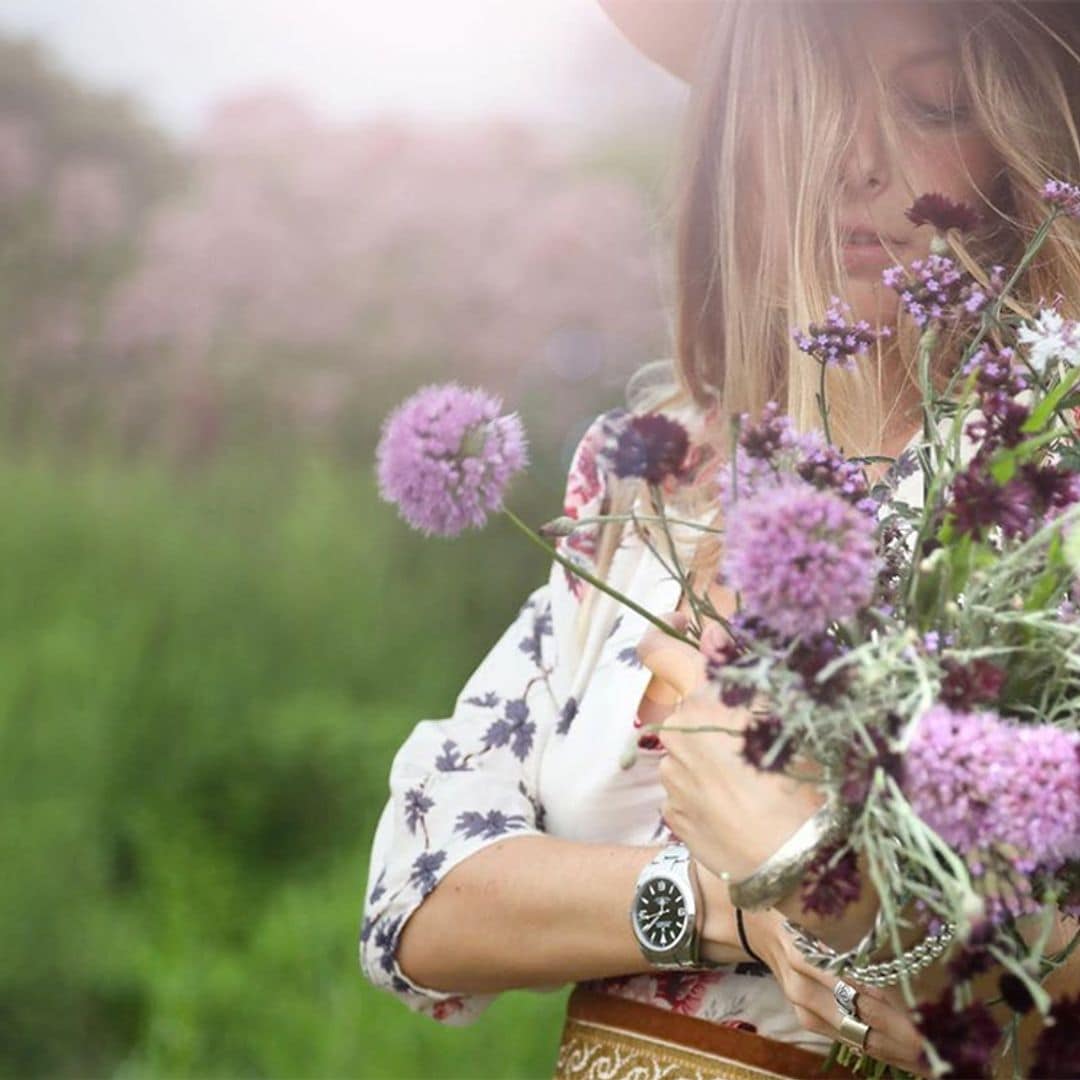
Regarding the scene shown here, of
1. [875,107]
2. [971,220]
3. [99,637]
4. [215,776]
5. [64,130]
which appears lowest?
[215,776]

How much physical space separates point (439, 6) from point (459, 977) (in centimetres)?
239

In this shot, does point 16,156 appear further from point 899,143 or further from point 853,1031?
point 853,1031

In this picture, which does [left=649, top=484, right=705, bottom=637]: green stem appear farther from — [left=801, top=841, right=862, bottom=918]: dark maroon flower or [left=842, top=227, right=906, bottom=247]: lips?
[left=842, top=227, right=906, bottom=247]: lips

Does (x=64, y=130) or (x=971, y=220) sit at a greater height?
(x=64, y=130)

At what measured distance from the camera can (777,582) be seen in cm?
55

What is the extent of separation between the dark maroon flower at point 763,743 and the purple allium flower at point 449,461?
0.55 feet

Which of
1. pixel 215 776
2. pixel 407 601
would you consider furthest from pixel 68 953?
pixel 407 601

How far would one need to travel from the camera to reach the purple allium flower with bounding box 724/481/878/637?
546mm

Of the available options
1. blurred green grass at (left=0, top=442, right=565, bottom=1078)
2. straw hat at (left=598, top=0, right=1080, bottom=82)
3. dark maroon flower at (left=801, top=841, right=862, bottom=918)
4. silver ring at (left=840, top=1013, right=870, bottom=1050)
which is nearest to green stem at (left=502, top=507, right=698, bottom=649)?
dark maroon flower at (left=801, top=841, right=862, bottom=918)

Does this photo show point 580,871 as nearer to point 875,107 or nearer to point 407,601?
point 875,107

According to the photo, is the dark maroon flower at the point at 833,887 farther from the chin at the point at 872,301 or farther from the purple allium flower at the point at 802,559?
the chin at the point at 872,301

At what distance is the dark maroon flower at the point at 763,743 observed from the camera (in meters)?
0.58

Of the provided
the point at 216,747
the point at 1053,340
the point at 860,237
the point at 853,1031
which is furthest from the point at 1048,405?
the point at 216,747

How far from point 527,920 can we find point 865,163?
53 centimetres
